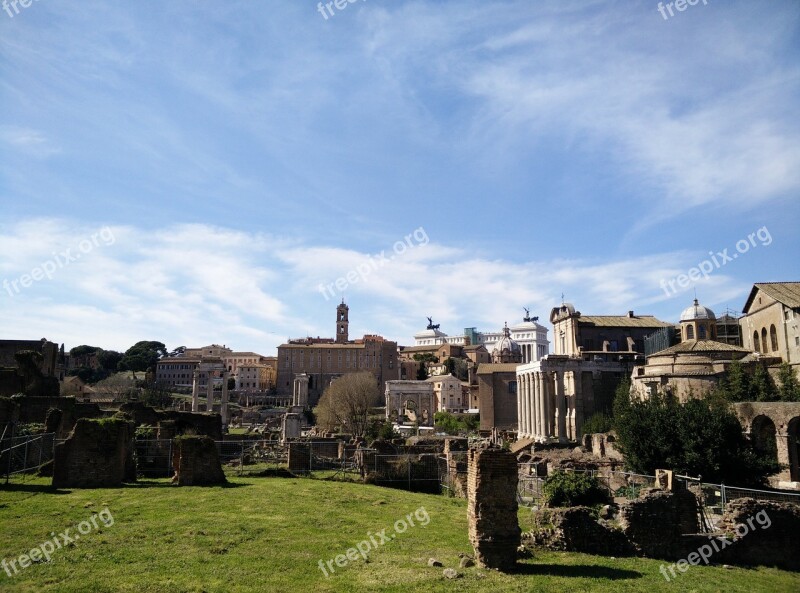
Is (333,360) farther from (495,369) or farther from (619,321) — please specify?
(619,321)

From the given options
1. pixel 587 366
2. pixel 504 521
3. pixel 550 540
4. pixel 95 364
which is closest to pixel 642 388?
pixel 587 366

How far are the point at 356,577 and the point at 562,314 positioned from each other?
6267 centimetres

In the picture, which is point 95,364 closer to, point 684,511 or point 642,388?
point 642,388

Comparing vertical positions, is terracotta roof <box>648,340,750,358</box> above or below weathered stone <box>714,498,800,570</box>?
above

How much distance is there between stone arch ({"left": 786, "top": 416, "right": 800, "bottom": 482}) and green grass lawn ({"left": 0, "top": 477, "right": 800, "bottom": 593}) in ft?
54.9

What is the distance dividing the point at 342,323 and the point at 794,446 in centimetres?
11289

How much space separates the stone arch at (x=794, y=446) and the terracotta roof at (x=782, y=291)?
43.3ft

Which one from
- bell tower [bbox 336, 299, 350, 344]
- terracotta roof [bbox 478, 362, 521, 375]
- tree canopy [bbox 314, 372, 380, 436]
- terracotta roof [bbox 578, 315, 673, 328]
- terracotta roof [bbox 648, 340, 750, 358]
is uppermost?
bell tower [bbox 336, 299, 350, 344]

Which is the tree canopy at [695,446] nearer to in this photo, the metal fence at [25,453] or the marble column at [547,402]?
the metal fence at [25,453]

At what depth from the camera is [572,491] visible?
18359 millimetres

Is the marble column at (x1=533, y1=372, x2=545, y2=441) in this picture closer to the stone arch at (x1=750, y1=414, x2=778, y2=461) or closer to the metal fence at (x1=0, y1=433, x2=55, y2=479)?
the stone arch at (x1=750, y1=414, x2=778, y2=461)

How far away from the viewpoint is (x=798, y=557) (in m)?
14.0

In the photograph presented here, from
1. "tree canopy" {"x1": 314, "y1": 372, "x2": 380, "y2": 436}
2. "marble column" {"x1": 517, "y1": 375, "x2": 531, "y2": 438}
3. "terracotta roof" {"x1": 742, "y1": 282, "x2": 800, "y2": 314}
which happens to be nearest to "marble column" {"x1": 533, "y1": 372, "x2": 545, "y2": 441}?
"marble column" {"x1": 517, "y1": 375, "x2": 531, "y2": 438}

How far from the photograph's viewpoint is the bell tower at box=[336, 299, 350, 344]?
134212 mm
